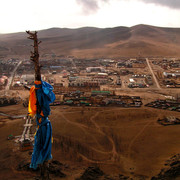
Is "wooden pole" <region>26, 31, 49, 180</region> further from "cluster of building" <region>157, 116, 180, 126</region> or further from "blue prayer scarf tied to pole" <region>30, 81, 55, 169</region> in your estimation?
"cluster of building" <region>157, 116, 180, 126</region>

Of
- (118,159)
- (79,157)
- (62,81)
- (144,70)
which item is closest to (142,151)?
(118,159)

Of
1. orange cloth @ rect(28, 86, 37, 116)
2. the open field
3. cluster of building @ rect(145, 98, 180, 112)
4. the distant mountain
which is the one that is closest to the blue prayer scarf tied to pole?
orange cloth @ rect(28, 86, 37, 116)

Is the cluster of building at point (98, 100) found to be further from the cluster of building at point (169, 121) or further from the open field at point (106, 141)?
the cluster of building at point (169, 121)

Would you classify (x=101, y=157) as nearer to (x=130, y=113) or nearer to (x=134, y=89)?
(x=130, y=113)

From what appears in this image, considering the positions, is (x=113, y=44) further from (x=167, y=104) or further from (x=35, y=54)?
(x=35, y=54)

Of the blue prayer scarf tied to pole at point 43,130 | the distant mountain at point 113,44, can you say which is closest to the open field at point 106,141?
the blue prayer scarf tied to pole at point 43,130
